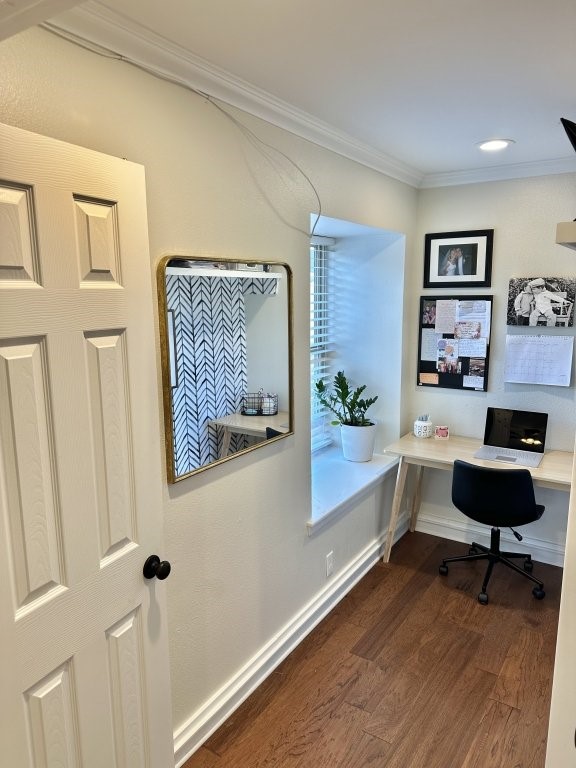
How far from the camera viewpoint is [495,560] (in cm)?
303

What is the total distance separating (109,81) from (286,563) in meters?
1.99

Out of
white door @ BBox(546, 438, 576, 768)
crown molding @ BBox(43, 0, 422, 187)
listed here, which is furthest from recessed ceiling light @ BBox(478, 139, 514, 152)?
white door @ BBox(546, 438, 576, 768)

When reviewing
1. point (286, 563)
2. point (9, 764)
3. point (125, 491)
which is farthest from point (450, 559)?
point (9, 764)

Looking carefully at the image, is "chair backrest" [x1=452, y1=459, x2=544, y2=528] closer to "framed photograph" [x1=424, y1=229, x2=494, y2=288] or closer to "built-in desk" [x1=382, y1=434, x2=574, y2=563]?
"built-in desk" [x1=382, y1=434, x2=574, y2=563]

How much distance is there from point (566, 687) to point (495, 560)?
232cm

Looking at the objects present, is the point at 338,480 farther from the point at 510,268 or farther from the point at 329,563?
the point at 510,268

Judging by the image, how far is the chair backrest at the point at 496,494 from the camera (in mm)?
2705

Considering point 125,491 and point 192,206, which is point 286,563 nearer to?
point 125,491

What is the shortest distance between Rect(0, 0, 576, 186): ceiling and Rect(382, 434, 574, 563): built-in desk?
167cm

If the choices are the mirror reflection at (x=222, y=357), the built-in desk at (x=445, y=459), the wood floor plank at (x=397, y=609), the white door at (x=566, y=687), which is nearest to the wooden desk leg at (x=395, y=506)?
the built-in desk at (x=445, y=459)

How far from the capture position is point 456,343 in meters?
3.36

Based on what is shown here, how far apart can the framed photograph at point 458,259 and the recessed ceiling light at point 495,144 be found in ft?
2.13

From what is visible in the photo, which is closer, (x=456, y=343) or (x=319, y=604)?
(x=319, y=604)

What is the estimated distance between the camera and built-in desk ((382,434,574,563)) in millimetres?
2769
